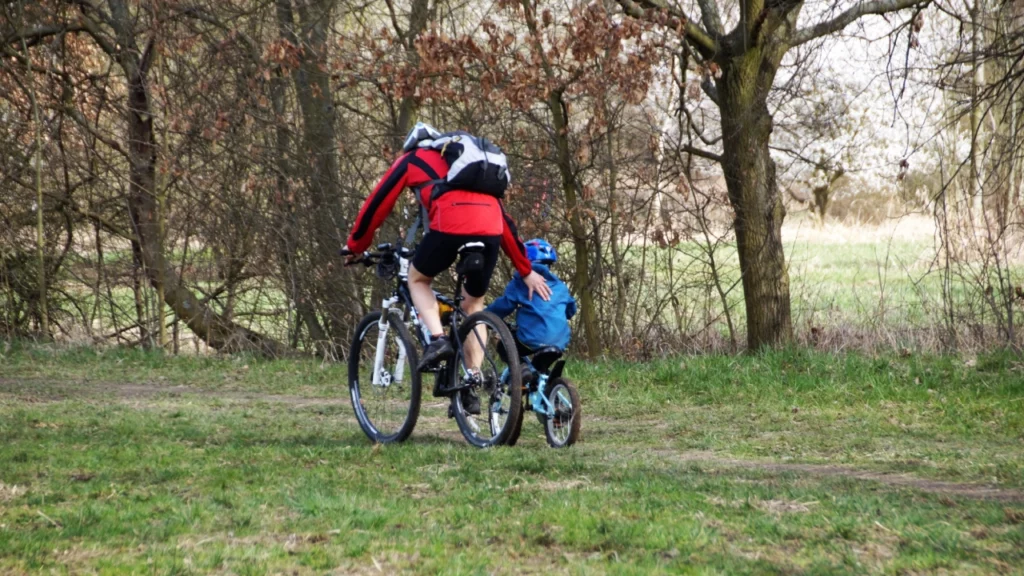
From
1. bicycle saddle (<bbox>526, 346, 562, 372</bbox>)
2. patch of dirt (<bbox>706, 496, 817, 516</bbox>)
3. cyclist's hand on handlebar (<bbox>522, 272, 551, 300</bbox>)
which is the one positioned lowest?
patch of dirt (<bbox>706, 496, 817, 516</bbox>)

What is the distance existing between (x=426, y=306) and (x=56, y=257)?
392 inches

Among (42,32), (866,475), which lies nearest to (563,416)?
(866,475)

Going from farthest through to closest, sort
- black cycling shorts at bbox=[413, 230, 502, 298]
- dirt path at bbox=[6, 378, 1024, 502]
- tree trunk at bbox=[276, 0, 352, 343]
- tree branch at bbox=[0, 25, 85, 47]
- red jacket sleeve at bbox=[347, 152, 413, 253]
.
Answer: tree branch at bbox=[0, 25, 85, 47], tree trunk at bbox=[276, 0, 352, 343], red jacket sleeve at bbox=[347, 152, 413, 253], black cycling shorts at bbox=[413, 230, 502, 298], dirt path at bbox=[6, 378, 1024, 502]

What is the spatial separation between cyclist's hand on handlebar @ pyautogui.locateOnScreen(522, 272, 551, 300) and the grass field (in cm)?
94

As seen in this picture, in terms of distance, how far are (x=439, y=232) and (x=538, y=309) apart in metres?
0.82

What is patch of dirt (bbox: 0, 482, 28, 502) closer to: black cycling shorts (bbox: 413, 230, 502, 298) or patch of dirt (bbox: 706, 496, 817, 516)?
black cycling shorts (bbox: 413, 230, 502, 298)

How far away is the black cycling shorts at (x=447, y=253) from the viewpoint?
23.1ft

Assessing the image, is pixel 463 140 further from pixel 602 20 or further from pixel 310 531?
pixel 602 20

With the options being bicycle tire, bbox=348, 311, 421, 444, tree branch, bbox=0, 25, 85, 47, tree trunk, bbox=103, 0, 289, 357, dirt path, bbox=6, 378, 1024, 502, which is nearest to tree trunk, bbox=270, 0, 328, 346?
tree trunk, bbox=103, 0, 289, 357

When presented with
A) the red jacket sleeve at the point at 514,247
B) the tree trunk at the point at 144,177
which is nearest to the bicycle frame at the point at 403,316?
the red jacket sleeve at the point at 514,247

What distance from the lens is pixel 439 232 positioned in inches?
275

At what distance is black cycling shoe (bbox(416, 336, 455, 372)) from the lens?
7.21 metres

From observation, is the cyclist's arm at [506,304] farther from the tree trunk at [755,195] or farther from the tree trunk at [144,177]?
the tree trunk at [144,177]

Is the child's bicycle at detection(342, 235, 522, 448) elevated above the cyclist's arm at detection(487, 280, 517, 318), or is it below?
below
